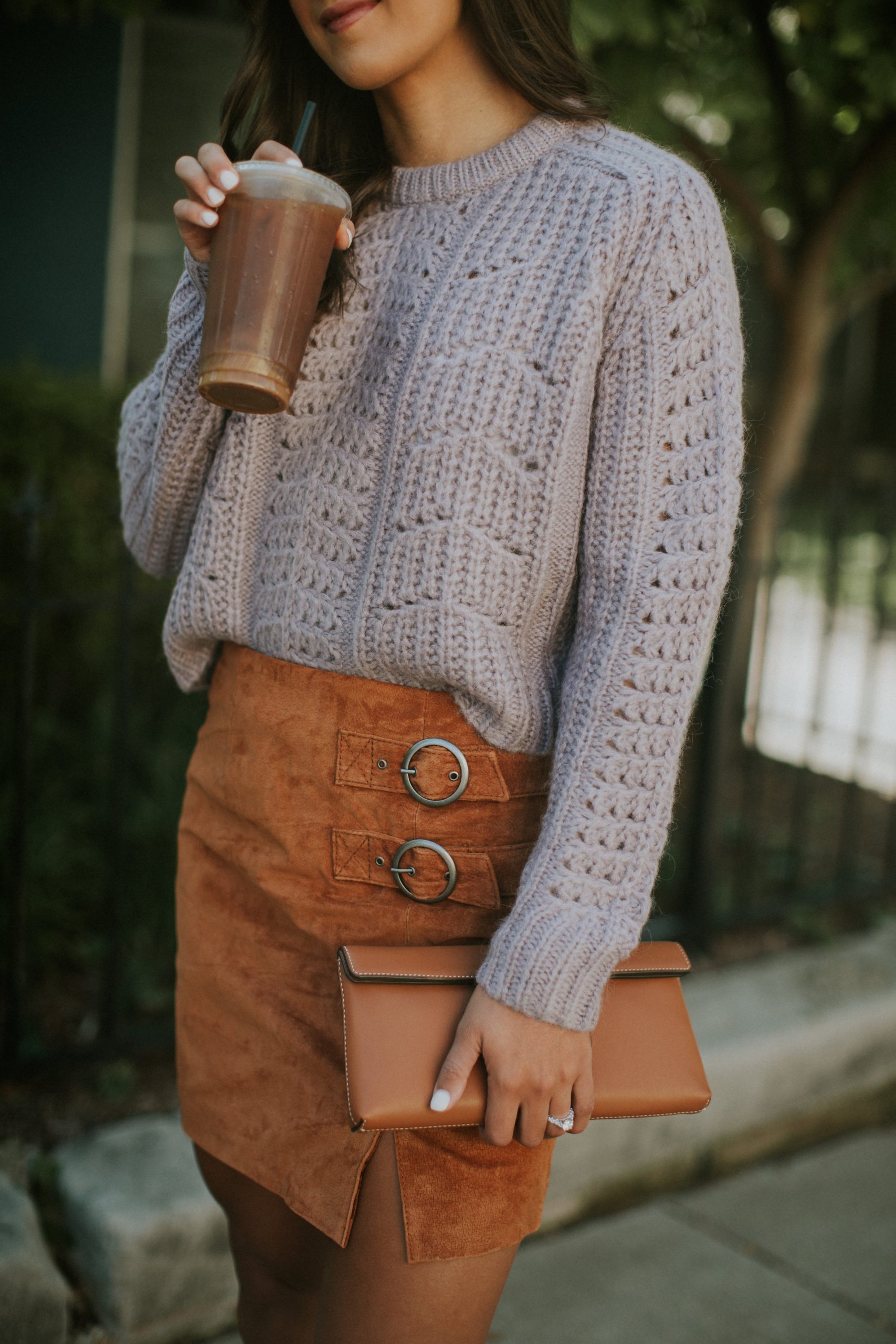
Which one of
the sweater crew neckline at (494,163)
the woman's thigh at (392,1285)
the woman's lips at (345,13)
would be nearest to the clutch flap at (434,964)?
the woman's thigh at (392,1285)

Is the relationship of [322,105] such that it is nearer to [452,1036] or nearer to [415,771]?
[415,771]

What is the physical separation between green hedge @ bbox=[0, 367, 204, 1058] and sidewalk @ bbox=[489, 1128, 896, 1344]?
1.18 meters

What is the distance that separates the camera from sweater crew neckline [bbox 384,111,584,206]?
1.33 meters

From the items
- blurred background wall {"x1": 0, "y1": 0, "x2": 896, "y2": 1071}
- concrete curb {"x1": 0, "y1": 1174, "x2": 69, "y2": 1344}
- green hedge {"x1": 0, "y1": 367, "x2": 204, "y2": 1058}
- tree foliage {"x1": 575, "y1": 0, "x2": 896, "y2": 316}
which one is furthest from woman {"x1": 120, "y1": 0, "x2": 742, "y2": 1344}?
tree foliage {"x1": 575, "y1": 0, "x2": 896, "y2": 316}

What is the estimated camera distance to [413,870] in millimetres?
1309

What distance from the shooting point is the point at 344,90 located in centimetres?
155

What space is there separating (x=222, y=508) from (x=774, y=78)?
3090 millimetres

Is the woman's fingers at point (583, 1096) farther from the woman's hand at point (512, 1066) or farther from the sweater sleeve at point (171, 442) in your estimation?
the sweater sleeve at point (171, 442)

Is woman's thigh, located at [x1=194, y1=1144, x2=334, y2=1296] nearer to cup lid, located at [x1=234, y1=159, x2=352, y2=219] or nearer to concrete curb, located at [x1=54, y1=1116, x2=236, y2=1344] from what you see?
concrete curb, located at [x1=54, y1=1116, x2=236, y2=1344]

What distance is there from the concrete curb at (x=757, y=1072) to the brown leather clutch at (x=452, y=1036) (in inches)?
55.6

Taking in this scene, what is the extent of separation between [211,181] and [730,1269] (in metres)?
2.38

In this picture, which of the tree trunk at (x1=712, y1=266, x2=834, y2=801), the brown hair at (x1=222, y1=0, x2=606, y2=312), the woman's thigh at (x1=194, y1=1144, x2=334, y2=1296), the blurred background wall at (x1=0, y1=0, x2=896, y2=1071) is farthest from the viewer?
the tree trunk at (x1=712, y1=266, x2=834, y2=801)

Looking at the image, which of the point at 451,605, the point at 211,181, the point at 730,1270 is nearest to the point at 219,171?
the point at 211,181

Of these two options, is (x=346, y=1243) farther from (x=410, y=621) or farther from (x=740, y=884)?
(x=740, y=884)
